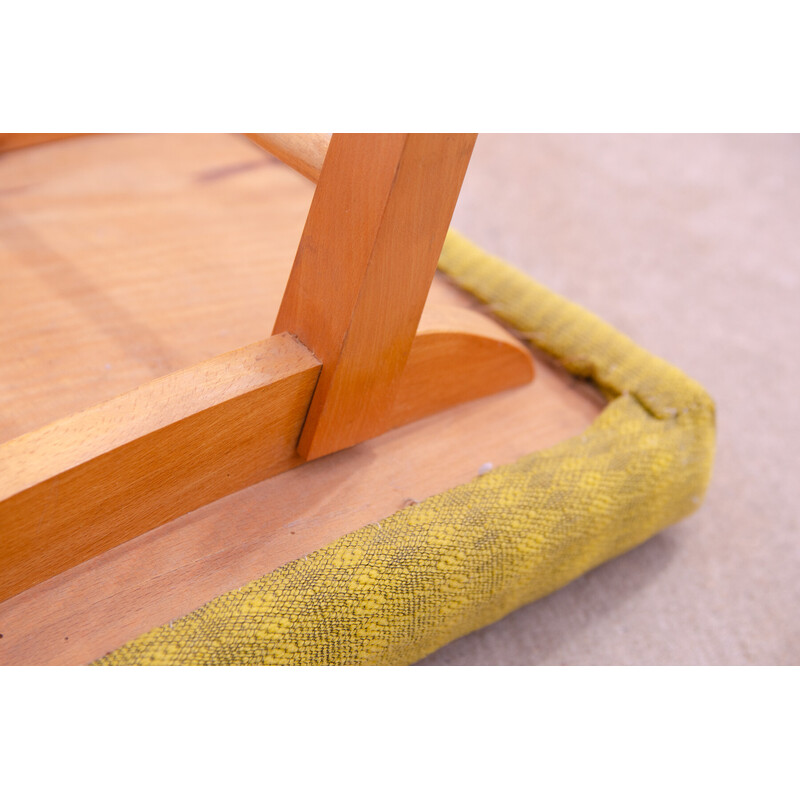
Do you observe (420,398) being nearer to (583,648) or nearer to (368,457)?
(368,457)

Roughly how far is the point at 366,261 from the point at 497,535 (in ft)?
0.49

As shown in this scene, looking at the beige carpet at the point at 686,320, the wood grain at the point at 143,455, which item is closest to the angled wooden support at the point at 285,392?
the wood grain at the point at 143,455

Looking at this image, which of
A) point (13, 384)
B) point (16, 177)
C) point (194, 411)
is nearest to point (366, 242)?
point (194, 411)

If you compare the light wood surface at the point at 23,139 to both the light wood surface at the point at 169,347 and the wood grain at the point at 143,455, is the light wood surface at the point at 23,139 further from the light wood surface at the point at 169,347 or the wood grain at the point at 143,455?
the wood grain at the point at 143,455

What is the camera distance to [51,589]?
1.10ft

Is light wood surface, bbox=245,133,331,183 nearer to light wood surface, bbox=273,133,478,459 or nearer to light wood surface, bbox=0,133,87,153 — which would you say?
light wood surface, bbox=273,133,478,459

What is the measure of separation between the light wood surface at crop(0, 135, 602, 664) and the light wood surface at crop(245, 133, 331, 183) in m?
0.10

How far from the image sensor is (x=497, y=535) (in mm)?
393

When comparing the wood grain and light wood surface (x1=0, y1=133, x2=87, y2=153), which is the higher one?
light wood surface (x1=0, y1=133, x2=87, y2=153)

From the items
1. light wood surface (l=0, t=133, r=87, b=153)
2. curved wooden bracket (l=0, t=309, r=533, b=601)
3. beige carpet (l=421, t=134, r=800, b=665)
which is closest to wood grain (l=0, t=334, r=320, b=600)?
curved wooden bracket (l=0, t=309, r=533, b=601)

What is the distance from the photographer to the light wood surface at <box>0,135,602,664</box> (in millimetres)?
344

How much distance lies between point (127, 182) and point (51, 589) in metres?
0.31

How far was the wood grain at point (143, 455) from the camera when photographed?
0.30 meters

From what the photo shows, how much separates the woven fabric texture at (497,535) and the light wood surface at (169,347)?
16 millimetres
